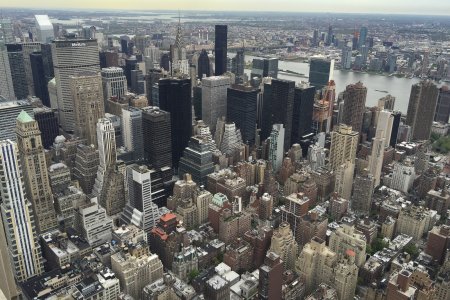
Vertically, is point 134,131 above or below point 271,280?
above

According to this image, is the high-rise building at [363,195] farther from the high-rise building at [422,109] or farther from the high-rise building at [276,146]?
the high-rise building at [422,109]

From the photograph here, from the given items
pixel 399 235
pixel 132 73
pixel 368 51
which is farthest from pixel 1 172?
pixel 368 51

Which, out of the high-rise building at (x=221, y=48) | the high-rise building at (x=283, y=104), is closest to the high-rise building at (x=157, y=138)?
the high-rise building at (x=283, y=104)

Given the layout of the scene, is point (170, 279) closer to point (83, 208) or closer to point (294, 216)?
point (83, 208)

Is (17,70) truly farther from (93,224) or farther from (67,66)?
(93,224)

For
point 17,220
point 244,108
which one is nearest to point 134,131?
point 244,108

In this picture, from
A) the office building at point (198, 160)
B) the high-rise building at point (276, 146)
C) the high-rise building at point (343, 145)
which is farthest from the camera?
the high-rise building at point (276, 146)
